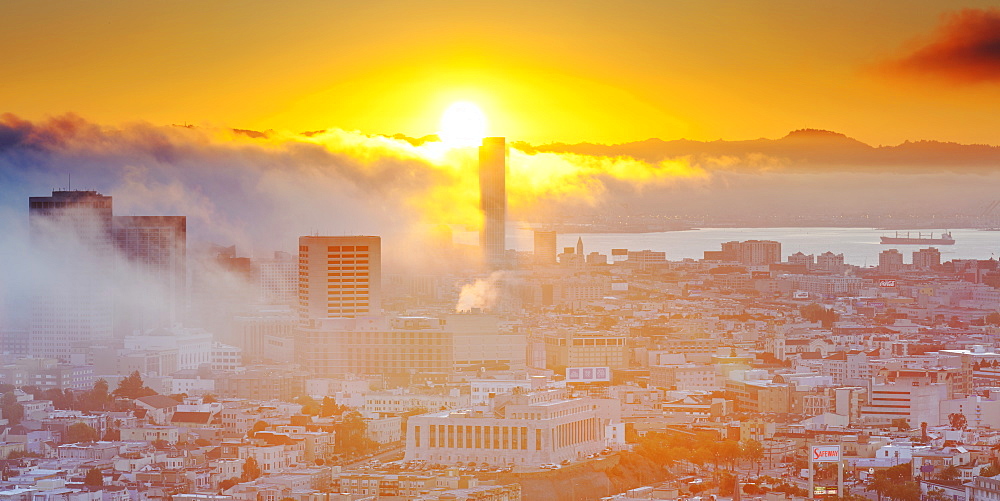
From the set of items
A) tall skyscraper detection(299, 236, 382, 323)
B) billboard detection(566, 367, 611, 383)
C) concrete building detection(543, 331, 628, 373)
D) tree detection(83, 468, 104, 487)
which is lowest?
tree detection(83, 468, 104, 487)

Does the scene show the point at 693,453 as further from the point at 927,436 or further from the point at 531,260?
the point at 531,260

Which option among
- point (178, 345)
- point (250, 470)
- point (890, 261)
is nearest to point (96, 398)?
point (178, 345)

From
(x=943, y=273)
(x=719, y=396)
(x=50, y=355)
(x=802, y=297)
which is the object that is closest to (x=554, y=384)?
(x=719, y=396)

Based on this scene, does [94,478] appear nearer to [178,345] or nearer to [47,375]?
[47,375]

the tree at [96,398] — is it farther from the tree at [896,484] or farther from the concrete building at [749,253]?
the concrete building at [749,253]

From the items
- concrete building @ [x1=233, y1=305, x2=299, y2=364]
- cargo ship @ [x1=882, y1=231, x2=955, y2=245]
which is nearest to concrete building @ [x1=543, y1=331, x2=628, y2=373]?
concrete building @ [x1=233, y1=305, x2=299, y2=364]

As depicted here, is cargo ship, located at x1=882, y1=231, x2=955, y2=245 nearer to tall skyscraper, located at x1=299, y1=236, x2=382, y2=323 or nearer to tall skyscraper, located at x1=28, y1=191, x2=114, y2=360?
tall skyscraper, located at x1=299, y1=236, x2=382, y2=323
